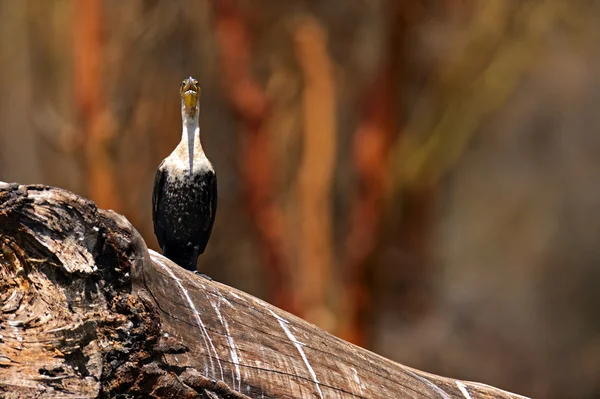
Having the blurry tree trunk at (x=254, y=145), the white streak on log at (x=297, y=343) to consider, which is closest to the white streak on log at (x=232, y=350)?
the white streak on log at (x=297, y=343)

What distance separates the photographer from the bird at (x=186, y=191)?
3.84 metres

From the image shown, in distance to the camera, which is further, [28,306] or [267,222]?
[267,222]

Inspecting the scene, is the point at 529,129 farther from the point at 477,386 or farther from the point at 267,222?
the point at 477,386

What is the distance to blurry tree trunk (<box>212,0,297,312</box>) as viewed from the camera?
8219 millimetres

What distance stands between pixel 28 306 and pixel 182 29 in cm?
712

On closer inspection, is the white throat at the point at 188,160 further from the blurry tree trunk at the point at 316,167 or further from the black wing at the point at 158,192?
the blurry tree trunk at the point at 316,167

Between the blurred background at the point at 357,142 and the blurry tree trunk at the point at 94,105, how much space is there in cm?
2

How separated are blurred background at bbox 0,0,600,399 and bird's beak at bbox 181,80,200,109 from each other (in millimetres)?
4300

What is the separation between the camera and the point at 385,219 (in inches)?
331

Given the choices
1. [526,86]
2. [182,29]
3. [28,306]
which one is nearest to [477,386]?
[28,306]

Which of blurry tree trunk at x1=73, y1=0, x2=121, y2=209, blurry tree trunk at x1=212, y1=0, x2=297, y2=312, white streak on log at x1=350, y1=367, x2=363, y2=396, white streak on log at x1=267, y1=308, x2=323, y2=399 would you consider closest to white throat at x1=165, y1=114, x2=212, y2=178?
white streak on log at x1=267, y1=308, x2=323, y2=399

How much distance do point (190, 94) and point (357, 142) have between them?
4.58 meters

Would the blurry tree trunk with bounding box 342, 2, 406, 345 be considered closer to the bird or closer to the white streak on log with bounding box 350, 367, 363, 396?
the bird

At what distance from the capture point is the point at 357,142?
833 cm
